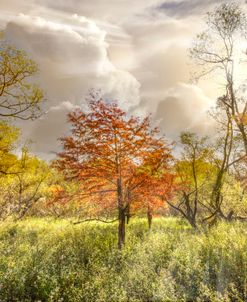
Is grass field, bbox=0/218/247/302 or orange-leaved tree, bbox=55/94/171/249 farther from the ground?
orange-leaved tree, bbox=55/94/171/249

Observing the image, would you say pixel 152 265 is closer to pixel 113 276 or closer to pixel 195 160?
pixel 113 276

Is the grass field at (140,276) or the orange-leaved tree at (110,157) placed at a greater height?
the orange-leaved tree at (110,157)

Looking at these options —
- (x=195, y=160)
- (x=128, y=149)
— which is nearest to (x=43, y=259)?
(x=128, y=149)

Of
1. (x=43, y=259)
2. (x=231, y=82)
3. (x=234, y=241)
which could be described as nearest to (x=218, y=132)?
(x=231, y=82)

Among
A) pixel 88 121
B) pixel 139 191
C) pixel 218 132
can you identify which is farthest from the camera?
pixel 218 132

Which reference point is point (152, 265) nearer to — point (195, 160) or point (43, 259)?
point (43, 259)

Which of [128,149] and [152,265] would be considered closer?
[152,265]

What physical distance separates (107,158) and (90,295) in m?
5.89

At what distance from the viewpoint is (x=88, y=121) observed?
40.9 feet

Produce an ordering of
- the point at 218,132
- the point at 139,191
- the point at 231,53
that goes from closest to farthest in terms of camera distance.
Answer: the point at 139,191
the point at 231,53
the point at 218,132

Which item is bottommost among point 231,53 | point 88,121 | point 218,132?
point 88,121

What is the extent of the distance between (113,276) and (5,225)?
13.2 meters

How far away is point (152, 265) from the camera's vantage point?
32.7 feet

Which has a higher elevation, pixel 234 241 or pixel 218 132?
pixel 218 132
